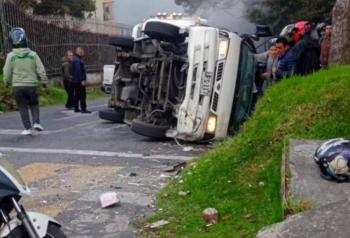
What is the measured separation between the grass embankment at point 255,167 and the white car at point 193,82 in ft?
6.79

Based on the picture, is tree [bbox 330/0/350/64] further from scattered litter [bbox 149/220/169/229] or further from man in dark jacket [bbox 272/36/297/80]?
scattered litter [bbox 149/220/169/229]

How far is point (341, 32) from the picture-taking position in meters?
7.79

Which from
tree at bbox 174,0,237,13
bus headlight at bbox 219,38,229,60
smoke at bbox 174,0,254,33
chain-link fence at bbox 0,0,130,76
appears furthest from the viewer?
chain-link fence at bbox 0,0,130,76

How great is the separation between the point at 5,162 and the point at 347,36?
539 cm

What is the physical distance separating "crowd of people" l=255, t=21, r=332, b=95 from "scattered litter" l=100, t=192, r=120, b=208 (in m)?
4.33

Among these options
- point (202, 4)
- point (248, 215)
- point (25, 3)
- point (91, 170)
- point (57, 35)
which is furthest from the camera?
point (25, 3)

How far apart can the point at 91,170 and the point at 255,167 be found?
2.27m

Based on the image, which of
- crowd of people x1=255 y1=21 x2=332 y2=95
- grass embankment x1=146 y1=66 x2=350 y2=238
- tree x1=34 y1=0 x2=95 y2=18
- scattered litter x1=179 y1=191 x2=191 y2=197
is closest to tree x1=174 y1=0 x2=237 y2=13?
tree x1=34 y1=0 x2=95 y2=18

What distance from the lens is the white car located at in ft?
29.2

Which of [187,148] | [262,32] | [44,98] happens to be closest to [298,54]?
[262,32]

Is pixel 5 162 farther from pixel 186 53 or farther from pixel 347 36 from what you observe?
pixel 186 53

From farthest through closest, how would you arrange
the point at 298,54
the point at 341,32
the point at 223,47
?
the point at 298,54
the point at 223,47
the point at 341,32

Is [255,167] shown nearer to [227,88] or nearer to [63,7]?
[227,88]

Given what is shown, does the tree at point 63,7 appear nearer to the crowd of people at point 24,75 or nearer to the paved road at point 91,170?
the paved road at point 91,170
